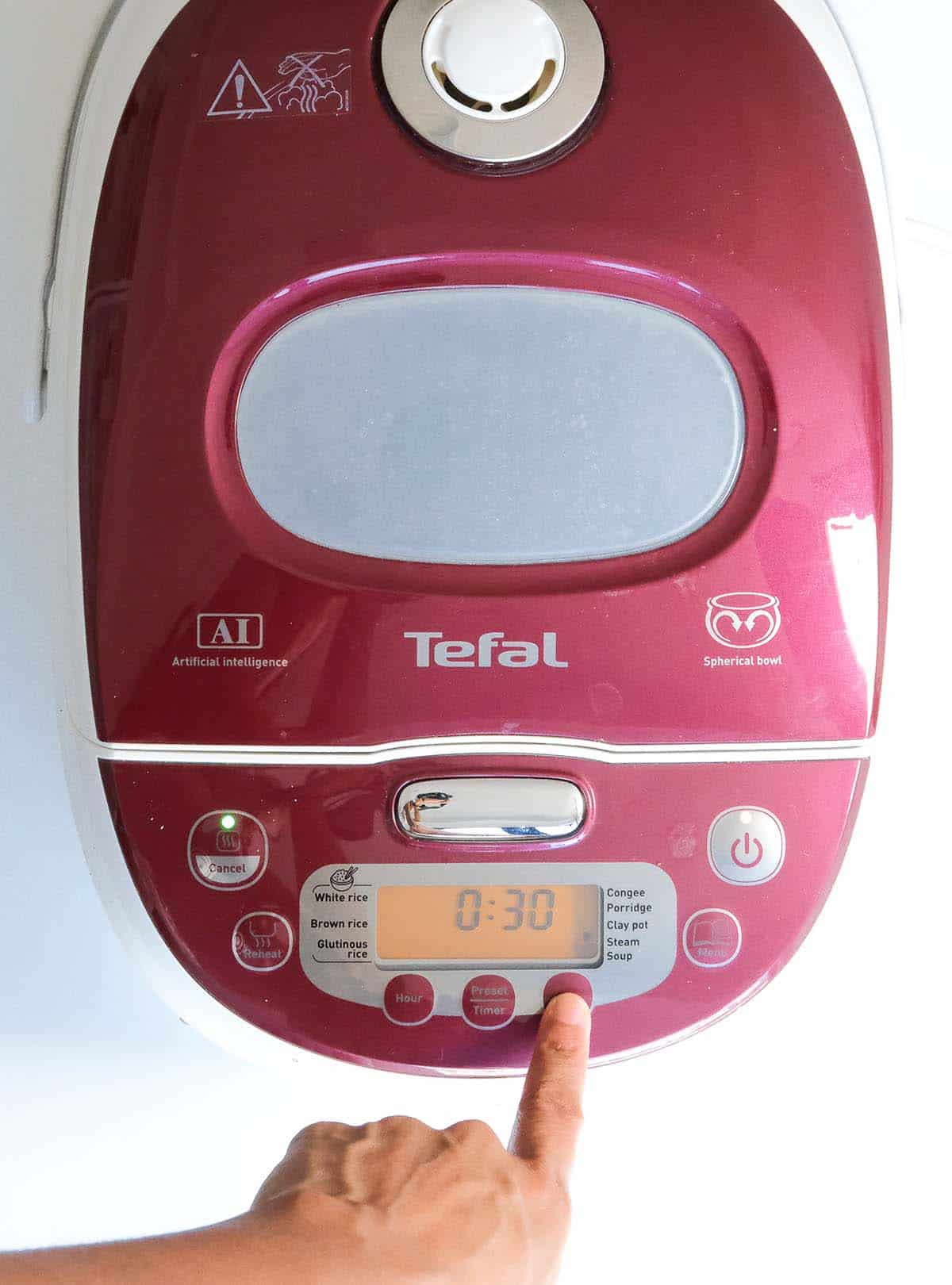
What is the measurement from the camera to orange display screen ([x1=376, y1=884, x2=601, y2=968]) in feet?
1.62

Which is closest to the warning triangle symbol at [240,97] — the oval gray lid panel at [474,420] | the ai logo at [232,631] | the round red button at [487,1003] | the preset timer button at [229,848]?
the oval gray lid panel at [474,420]

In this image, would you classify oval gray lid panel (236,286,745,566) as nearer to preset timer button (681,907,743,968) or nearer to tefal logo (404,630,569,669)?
tefal logo (404,630,569,669)

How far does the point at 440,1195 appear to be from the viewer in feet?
1.51

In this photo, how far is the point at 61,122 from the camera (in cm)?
60

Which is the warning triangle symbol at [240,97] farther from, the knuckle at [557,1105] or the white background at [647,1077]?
the knuckle at [557,1105]

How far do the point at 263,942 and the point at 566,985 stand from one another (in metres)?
0.16

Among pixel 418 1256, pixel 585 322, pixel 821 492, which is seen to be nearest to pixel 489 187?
pixel 585 322

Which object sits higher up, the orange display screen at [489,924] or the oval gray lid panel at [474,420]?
the oval gray lid panel at [474,420]

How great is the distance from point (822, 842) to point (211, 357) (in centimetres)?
40

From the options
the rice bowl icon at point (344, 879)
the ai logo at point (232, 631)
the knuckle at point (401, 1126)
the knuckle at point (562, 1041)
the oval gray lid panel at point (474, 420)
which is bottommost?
the knuckle at point (401, 1126)

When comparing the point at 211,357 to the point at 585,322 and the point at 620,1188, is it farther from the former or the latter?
the point at 620,1188

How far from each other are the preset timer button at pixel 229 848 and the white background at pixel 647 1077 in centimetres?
18

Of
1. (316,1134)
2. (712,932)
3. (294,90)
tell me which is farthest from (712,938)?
(294,90)

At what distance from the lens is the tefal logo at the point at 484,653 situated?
18.9 inches
